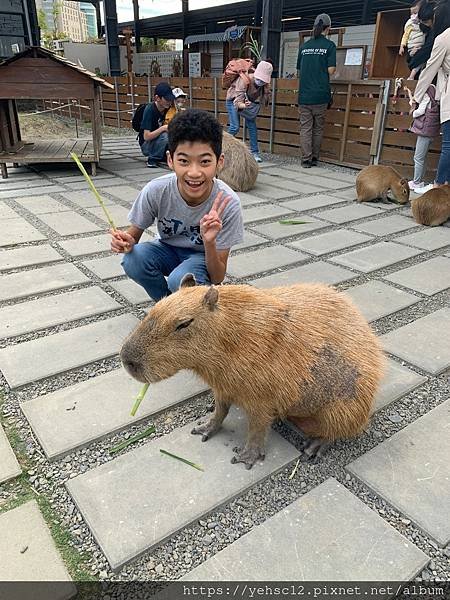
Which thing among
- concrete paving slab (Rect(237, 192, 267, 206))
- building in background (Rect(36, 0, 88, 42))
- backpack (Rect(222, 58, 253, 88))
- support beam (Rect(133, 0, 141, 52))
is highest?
building in background (Rect(36, 0, 88, 42))


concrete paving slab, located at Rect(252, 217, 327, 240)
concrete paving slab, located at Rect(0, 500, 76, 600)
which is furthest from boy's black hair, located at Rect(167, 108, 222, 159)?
concrete paving slab, located at Rect(252, 217, 327, 240)

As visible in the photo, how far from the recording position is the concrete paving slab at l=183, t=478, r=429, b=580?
4.66 ft

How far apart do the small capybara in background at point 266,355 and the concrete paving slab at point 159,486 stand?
0.23 ft

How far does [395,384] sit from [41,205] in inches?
176

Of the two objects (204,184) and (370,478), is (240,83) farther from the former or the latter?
(370,478)

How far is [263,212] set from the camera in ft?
17.3

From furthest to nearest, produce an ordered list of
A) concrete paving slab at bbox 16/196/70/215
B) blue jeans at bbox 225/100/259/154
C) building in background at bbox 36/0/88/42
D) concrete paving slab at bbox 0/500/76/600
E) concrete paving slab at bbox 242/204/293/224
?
building in background at bbox 36/0/88/42 → blue jeans at bbox 225/100/259/154 → concrete paving slab at bbox 16/196/70/215 → concrete paving slab at bbox 242/204/293/224 → concrete paving slab at bbox 0/500/76/600

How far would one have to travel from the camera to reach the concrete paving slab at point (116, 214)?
485 cm

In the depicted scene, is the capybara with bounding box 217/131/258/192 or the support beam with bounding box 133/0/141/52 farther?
the support beam with bounding box 133/0/141/52

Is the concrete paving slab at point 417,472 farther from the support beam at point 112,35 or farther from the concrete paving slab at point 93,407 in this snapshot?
the support beam at point 112,35

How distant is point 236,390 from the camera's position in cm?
173

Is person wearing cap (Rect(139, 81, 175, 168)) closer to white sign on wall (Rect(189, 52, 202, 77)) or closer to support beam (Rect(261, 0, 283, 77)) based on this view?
support beam (Rect(261, 0, 283, 77))

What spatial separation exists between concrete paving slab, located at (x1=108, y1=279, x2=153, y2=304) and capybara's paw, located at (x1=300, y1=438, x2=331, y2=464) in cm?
165

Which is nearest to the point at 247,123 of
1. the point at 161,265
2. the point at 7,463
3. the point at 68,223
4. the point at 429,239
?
the point at 68,223
